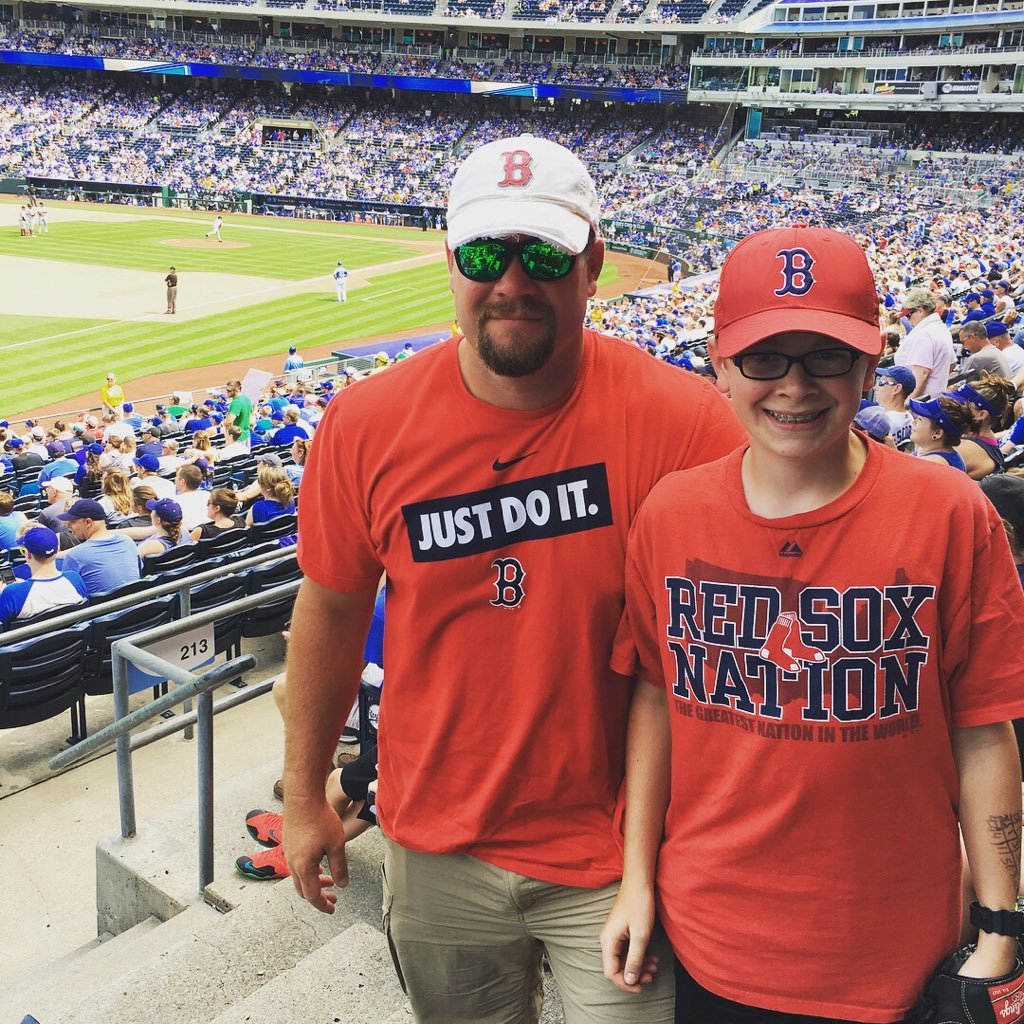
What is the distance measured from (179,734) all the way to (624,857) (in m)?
5.09

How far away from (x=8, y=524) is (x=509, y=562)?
8800 millimetres

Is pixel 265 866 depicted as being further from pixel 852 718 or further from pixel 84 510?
pixel 84 510

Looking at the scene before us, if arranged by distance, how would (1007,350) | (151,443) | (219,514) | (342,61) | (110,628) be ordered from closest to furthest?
(110,628), (219,514), (1007,350), (151,443), (342,61)

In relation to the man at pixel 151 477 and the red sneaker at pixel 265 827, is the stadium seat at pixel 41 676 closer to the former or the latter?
the red sneaker at pixel 265 827

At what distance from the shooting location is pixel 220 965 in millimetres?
3820

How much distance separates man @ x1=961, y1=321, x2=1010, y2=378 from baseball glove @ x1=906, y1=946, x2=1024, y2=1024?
24.8ft

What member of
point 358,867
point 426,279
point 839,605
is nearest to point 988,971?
point 839,605

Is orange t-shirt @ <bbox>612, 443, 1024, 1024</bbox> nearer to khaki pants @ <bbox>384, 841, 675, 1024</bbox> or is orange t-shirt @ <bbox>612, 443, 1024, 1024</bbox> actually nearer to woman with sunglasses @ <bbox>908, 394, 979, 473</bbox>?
khaki pants @ <bbox>384, 841, 675, 1024</bbox>

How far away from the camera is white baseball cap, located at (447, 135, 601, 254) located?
227 centimetres

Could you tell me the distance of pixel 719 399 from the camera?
2.47m

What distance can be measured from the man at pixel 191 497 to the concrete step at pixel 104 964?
5.43m

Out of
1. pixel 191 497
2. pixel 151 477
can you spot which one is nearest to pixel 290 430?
pixel 151 477

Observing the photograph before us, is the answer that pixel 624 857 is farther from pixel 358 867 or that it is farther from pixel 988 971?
pixel 358 867

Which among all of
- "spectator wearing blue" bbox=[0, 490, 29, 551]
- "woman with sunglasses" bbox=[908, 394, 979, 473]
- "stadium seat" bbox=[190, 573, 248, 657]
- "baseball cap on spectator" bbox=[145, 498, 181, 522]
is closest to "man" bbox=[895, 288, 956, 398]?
"woman with sunglasses" bbox=[908, 394, 979, 473]
